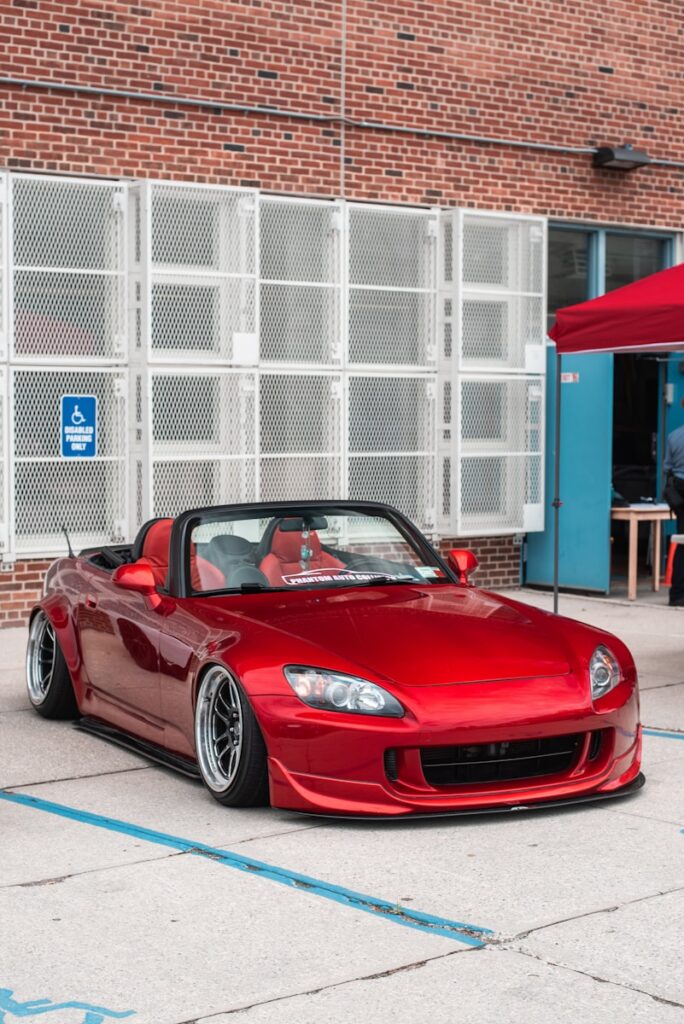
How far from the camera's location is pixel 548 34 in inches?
580

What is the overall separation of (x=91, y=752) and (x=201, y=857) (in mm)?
2030

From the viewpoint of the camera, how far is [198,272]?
1265 cm

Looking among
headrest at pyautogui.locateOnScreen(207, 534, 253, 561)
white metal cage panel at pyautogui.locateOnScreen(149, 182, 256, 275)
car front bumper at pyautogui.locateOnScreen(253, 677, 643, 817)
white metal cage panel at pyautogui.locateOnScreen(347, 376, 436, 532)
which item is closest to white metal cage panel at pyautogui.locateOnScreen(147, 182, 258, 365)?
white metal cage panel at pyautogui.locateOnScreen(149, 182, 256, 275)

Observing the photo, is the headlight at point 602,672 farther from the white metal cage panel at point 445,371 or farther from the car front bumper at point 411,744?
the white metal cage panel at point 445,371

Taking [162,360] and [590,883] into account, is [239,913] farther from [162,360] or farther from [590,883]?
[162,360]

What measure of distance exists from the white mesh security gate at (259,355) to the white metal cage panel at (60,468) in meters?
0.02

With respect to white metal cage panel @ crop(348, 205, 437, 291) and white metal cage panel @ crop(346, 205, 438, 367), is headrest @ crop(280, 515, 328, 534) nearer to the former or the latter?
white metal cage panel @ crop(346, 205, 438, 367)

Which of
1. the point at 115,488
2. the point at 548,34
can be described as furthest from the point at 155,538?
the point at 548,34

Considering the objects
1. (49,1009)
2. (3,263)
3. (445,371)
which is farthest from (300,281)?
(49,1009)

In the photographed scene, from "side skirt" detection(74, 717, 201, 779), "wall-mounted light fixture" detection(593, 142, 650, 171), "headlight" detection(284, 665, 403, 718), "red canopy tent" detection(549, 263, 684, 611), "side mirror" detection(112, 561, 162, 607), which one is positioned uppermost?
"wall-mounted light fixture" detection(593, 142, 650, 171)

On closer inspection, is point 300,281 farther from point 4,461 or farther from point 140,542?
point 140,542

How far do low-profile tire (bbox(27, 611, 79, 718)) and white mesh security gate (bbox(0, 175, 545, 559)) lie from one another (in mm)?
3578

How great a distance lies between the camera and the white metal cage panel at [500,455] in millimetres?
14242

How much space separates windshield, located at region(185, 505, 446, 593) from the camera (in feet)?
23.1
